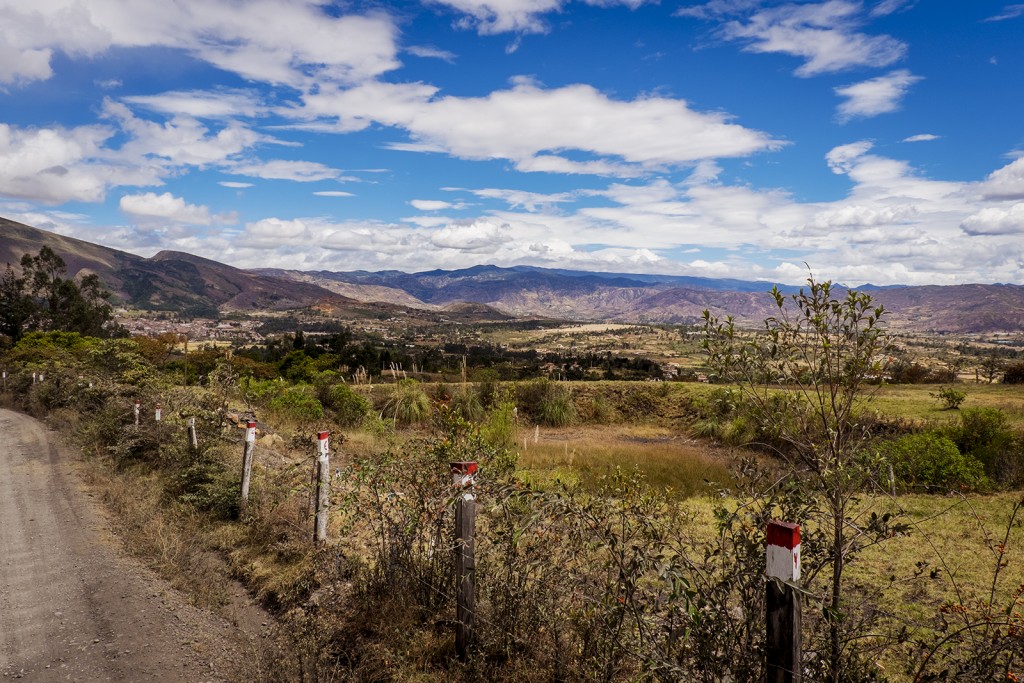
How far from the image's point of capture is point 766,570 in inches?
101

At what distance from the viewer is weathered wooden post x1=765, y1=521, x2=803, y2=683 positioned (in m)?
2.50

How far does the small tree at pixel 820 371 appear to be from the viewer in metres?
3.04

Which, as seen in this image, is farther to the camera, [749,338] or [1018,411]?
[1018,411]

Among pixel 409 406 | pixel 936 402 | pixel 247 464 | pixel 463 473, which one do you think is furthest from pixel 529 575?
pixel 936 402

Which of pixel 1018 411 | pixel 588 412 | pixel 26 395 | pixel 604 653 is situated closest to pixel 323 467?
pixel 604 653

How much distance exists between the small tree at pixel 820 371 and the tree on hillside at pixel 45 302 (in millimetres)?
57339

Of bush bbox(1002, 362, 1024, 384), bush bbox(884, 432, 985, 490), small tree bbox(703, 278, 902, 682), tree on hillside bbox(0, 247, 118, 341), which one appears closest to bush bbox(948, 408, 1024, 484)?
bush bbox(884, 432, 985, 490)

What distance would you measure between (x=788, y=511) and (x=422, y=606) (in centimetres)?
336

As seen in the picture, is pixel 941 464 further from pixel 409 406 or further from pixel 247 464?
pixel 409 406

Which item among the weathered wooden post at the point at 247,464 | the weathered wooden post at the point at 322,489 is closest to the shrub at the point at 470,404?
the weathered wooden post at the point at 247,464

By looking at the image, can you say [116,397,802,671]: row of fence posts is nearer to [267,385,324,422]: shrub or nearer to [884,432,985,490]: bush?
[267,385,324,422]: shrub

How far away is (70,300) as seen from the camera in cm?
5016

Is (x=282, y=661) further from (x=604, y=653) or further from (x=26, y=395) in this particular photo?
(x=26, y=395)

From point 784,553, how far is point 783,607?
26cm
